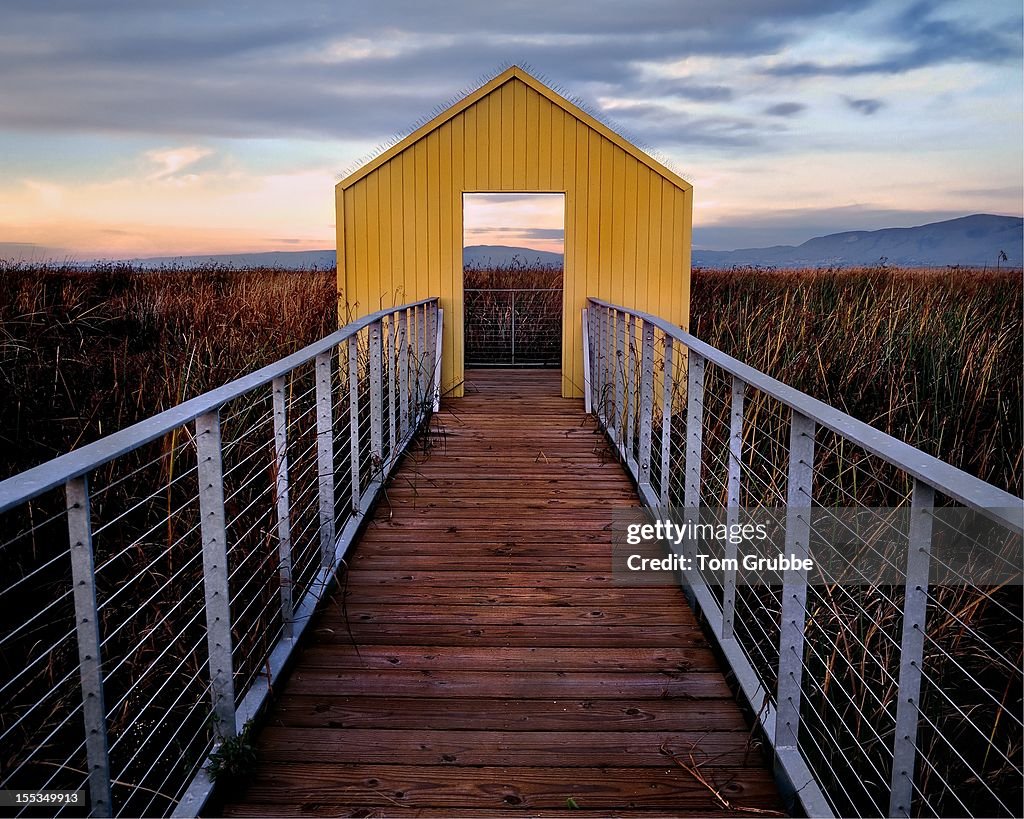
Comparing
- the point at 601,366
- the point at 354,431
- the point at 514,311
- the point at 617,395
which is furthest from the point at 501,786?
the point at 514,311

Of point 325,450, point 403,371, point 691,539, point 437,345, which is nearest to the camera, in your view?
point 325,450

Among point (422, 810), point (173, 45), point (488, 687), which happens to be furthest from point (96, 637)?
point (173, 45)

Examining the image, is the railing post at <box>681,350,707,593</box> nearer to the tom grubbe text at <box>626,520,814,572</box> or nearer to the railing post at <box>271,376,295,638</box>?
the tom grubbe text at <box>626,520,814,572</box>

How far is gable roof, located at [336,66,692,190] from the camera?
8.00 m

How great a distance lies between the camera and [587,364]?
787 centimetres

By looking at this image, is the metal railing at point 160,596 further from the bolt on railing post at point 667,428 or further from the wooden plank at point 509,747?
the bolt on railing post at point 667,428

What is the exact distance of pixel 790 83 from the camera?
9.99m

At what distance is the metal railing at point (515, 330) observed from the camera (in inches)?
439

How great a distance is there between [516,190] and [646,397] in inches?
165

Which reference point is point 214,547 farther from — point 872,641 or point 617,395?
point 617,395

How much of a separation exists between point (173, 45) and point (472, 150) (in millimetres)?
3529

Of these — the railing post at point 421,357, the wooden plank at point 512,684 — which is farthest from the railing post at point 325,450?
the railing post at point 421,357

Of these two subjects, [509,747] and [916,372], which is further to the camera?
[916,372]

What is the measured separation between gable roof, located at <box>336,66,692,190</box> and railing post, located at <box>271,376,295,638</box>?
5.84m
